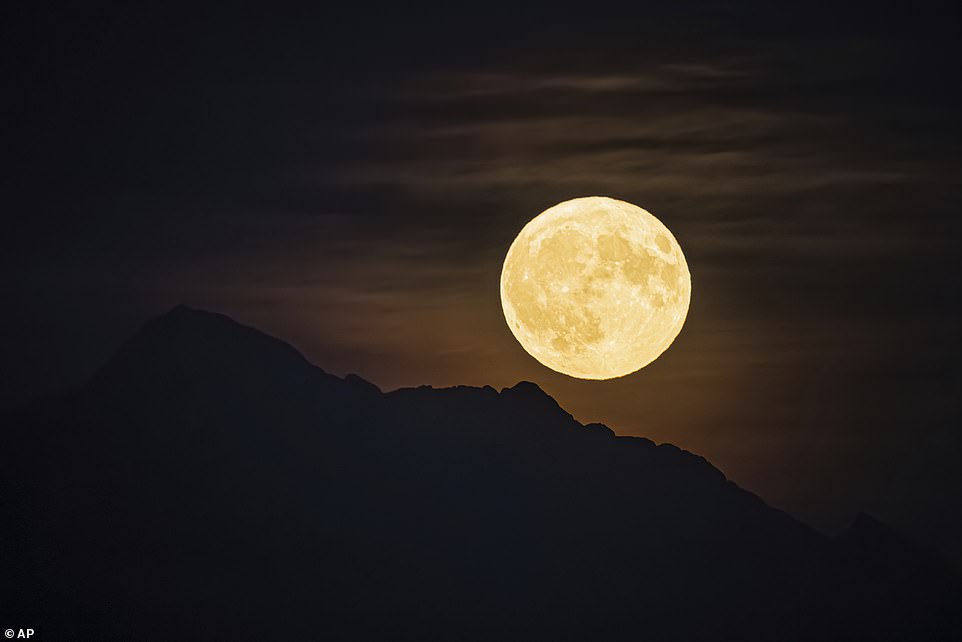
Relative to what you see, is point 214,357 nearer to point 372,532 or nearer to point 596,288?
point 372,532

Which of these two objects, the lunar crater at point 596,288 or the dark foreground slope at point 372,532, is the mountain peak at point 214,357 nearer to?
the dark foreground slope at point 372,532

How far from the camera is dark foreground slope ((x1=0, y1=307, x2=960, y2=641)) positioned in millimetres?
25984

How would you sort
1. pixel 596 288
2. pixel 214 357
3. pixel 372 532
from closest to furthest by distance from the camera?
1. pixel 596 288
2. pixel 372 532
3. pixel 214 357

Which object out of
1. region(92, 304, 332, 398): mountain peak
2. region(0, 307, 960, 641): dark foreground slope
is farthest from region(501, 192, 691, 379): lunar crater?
region(92, 304, 332, 398): mountain peak

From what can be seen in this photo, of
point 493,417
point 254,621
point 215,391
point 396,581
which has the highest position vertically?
point 493,417

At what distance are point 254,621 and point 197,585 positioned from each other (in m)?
2.14

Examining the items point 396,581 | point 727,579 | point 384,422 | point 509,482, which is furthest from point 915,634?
point 384,422

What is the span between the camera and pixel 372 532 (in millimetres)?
34031

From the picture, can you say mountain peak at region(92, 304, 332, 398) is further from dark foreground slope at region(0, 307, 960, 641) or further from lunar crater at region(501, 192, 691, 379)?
lunar crater at region(501, 192, 691, 379)

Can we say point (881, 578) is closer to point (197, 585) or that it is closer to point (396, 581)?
point (396, 581)

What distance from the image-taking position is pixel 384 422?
43.2 m

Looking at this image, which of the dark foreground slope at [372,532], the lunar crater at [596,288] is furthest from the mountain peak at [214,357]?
the lunar crater at [596,288]

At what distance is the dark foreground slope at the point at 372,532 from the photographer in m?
26.0

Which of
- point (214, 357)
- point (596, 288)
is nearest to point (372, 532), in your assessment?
point (214, 357)
